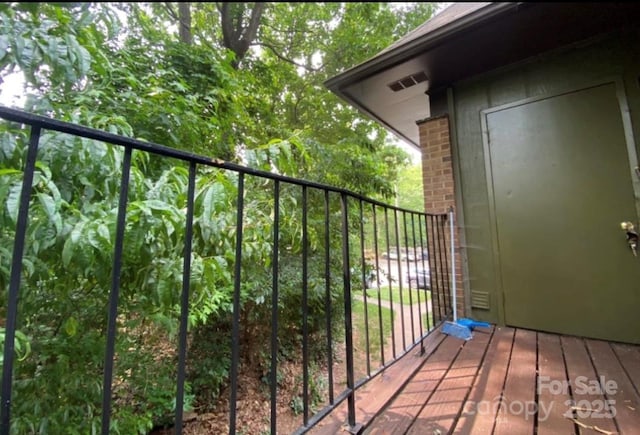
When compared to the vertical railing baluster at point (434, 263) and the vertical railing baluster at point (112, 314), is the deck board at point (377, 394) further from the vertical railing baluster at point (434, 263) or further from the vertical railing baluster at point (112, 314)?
the vertical railing baluster at point (112, 314)

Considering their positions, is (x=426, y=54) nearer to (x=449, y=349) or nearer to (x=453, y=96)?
(x=453, y=96)

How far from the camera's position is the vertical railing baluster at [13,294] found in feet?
1.74

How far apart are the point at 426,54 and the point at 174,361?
10.7 ft

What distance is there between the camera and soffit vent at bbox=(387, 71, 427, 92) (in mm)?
2963

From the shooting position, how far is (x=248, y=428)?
2.57m

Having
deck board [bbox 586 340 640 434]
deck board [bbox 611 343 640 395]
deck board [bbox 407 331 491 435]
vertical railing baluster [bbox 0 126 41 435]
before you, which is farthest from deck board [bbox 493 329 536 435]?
vertical railing baluster [bbox 0 126 41 435]

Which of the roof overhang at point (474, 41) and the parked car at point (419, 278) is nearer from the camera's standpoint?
the roof overhang at point (474, 41)

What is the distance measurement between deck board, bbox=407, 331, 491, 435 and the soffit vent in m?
2.52

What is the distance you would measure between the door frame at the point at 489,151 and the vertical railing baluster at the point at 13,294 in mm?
3020

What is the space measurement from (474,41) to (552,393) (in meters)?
2.54

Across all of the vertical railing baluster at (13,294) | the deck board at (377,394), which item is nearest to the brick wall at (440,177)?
the deck board at (377,394)

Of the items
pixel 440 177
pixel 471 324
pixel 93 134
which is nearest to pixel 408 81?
pixel 440 177

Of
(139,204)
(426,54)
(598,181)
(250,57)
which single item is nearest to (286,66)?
(250,57)

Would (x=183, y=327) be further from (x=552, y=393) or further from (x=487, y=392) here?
(x=552, y=393)
